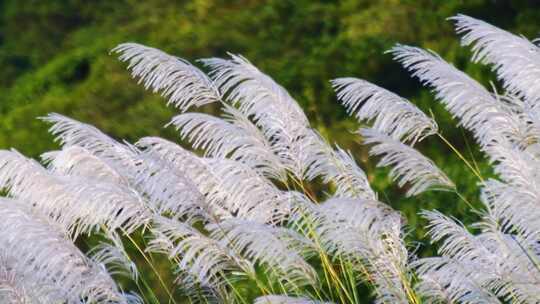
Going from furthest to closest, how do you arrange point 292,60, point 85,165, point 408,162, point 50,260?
point 292,60
point 408,162
point 85,165
point 50,260

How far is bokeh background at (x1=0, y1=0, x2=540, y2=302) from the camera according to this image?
8.43 meters

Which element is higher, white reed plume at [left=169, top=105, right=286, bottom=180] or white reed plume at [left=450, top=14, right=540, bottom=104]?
white reed plume at [left=450, top=14, right=540, bottom=104]

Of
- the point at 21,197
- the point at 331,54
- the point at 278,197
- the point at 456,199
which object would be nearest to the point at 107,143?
the point at 21,197

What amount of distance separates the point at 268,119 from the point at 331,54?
5366mm

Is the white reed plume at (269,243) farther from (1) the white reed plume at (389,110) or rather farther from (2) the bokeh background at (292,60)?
(2) the bokeh background at (292,60)

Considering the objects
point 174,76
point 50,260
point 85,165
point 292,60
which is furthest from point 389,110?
point 292,60

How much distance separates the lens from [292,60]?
32.1ft

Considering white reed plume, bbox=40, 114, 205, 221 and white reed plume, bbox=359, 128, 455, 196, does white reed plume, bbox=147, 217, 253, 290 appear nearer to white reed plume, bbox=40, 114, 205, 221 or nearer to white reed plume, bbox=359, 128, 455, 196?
white reed plume, bbox=40, 114, 205, 221

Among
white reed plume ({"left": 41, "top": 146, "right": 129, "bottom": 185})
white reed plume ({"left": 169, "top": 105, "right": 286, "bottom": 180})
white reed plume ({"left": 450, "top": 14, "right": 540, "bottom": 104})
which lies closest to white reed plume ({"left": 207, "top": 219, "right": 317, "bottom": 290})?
white reed plume ({"left": 169, "top": 105, "right": 286, "bottom": 180})

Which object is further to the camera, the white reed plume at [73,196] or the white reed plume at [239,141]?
the white reed plume at [239,141]

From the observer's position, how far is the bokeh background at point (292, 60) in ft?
27.7

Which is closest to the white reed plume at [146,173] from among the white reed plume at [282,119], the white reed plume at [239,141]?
the white reed plume at [239,141]

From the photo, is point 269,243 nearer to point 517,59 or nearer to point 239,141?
point 239,141

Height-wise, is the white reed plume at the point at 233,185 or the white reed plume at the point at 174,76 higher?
the white reed plume at the point at 174,76
